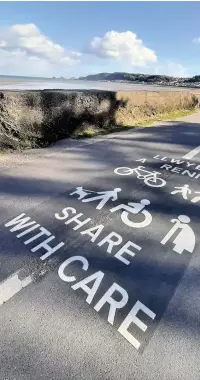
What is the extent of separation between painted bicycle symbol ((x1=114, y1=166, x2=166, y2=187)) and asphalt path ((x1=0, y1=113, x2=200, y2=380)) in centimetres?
8

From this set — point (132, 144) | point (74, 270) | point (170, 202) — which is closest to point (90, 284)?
point (74, 270)

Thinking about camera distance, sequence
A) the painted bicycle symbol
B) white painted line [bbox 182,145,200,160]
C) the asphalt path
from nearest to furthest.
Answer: the asphalt path → the painted bicycle symbol → white painted line [bbox 182,145,200,160]

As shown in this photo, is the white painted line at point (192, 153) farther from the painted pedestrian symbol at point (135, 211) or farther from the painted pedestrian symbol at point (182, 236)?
the painted pedestrian symbol at point (182, 236)

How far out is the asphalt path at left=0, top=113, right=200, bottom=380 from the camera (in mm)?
2307

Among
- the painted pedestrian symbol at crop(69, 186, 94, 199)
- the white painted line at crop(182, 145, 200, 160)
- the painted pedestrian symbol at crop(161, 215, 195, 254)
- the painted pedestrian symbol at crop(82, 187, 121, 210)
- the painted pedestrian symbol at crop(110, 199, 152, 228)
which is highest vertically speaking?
the painted pedestrian symbol at crop(69, 186, 94, 199)

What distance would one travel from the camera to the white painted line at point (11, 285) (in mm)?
2830

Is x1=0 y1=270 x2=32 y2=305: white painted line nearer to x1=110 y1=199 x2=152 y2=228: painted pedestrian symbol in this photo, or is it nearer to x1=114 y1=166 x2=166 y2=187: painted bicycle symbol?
x1=110 y1=199 x2=152 y2=228: painted pedestrian symbol

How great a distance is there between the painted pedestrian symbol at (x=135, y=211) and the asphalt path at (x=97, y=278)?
19 millimetres

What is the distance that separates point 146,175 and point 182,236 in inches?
110

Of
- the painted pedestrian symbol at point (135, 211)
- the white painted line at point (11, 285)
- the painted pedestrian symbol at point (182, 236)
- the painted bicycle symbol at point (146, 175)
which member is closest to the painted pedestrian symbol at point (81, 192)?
the painted pedestrian symbol at point (135, 211)

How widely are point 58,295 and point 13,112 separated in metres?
6.50

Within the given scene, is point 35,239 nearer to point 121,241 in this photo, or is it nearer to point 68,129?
point 121,241

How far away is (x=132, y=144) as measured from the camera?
9.82 m

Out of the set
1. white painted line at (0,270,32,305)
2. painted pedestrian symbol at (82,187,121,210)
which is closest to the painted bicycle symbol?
painted pedestrian symbol at (82,187,121,210)
